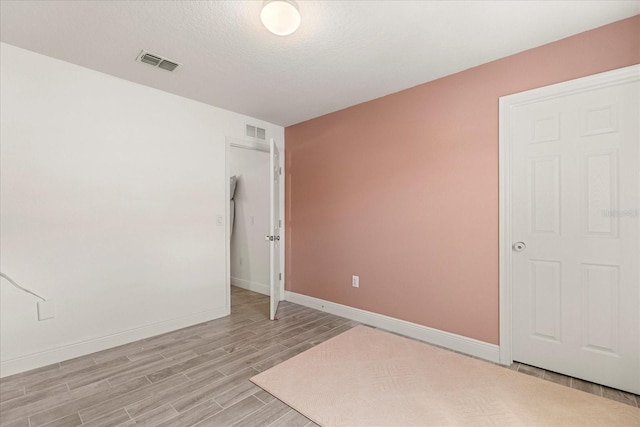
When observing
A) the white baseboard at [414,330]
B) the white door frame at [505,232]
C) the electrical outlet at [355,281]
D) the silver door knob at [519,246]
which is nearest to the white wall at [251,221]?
the white baseboard at [414,330]

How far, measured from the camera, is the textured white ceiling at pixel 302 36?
1.85 metres

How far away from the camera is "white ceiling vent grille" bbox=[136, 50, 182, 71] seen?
2.37m

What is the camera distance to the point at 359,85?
2.91 m

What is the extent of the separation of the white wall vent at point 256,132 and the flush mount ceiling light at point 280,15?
2.13 metres

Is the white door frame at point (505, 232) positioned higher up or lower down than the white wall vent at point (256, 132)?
lower down

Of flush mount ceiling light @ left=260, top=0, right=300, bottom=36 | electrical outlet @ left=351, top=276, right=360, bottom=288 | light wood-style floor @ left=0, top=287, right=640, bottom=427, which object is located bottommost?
light wood-style floor @ left=0, top=287, right=640, bottom=427

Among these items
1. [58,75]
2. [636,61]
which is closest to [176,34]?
[58,75]

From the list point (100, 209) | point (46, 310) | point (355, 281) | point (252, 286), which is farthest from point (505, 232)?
point (46, 310)

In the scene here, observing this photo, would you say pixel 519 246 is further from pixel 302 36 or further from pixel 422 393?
pixel 302 36

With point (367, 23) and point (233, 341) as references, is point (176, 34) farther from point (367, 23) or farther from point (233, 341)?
point (233, 341)

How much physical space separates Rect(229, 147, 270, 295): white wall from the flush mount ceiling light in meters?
2.61

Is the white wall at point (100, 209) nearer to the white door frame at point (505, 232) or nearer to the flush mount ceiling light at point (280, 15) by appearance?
the flush mount ceiling light at point (280, 15)

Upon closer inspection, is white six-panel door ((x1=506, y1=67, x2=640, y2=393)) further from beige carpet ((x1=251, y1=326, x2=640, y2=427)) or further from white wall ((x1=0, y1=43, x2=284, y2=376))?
white wall ((x1=0, y1=43, x2=284, y2=376))

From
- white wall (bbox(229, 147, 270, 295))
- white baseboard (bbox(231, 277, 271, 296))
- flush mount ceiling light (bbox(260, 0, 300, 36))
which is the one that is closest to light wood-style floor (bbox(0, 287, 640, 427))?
white baseboard (bbox(231, 277, 271, 296))
